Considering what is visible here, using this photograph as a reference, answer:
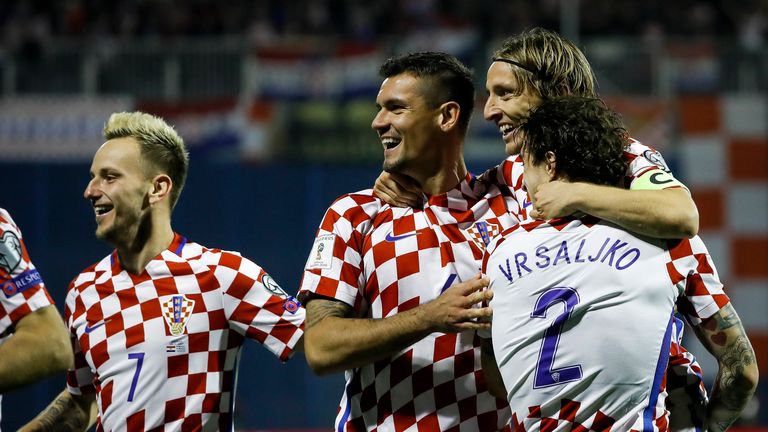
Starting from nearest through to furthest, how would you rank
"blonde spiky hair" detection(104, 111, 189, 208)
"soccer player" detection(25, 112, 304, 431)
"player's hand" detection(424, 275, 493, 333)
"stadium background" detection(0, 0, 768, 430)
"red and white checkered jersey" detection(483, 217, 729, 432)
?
"red and white checkered jersey" detection(483, 217, 729, 432), "player's hand" detection(424, 275, 493, 333), "soccer player" detection(25, 112, 304, 431), "blonde spiky hair" detection(104, 111, 189, 208), "stadium background" detection(0, 0, 768, 430)

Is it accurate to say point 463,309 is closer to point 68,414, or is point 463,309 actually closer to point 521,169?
point 521,169

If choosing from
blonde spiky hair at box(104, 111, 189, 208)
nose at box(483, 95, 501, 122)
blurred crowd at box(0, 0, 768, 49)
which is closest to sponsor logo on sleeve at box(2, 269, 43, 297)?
blonde spiky hair at box(104, 111, 189, 208)

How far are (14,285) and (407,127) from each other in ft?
3.97

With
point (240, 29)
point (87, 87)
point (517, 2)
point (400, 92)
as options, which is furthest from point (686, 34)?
point (400, 92)

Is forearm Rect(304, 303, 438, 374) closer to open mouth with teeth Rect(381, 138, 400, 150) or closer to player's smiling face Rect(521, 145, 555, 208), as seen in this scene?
player's smiling face Rect(521, 145, 555, 208)

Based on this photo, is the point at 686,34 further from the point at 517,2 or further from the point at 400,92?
the point at 400,92

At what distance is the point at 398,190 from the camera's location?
120 inches

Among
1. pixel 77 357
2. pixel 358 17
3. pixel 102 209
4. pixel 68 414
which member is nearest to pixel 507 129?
pixel 102 209

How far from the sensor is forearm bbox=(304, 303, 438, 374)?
104 inches

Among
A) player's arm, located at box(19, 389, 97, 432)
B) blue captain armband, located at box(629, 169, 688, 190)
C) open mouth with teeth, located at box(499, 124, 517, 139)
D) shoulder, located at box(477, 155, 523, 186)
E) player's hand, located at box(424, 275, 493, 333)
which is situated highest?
open mouth with teeth, located at box(499, 124, 517, 139)

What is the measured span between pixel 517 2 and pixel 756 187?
3.48 meters

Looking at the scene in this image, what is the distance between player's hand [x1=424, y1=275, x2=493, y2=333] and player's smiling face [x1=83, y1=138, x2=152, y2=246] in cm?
109

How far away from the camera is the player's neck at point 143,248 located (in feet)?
10.6

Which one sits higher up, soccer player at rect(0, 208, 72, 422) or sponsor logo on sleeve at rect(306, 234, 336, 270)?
sponsor logo on sleeve at rect(306, 234, 336, 270)
